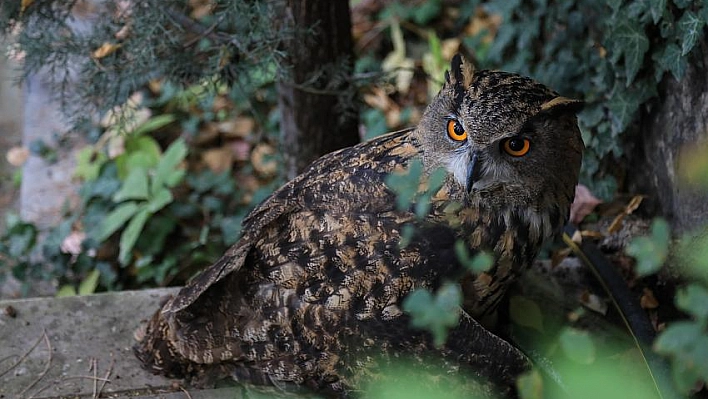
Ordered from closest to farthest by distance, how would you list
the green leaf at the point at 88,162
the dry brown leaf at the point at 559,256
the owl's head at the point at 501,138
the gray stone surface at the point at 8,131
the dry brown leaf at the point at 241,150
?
the owl's head at the point at 501,138 → the dry brown leaf at the point at 559,256 → the green leaf at the point at 88,162 → the dry brown leaf at the point at 241,150 → the gray stone surface at the point at 8,131

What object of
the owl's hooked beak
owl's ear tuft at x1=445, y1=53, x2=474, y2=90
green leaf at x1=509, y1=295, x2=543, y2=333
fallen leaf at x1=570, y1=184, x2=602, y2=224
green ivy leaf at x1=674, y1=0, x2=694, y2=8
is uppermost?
green ivy leaf at x1=674, y1=0, x2=694, y2=8

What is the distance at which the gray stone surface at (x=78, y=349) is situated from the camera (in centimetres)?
303

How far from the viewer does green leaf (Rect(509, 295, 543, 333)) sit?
3.22 meters

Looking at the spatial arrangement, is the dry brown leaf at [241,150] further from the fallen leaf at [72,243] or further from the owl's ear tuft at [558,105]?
the owl's ear tuft at [558,105]

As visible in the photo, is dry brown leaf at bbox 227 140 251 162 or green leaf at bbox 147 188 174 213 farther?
dry brown leaf at bbox 227 140 251 162

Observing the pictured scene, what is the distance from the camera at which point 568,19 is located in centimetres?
412

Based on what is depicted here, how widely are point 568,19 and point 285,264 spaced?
2205 mm

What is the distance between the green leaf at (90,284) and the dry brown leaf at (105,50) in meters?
1.48

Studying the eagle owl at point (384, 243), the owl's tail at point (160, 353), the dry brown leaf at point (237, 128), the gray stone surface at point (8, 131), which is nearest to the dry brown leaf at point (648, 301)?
the eagle owl at point (384, 243)

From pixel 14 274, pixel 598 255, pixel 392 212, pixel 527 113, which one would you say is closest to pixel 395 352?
pixel 392 212

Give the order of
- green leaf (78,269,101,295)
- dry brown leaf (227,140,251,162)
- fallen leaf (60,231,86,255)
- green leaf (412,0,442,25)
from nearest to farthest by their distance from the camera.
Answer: green leaf (78,269,101,295) → fallen leaf (60,231,86,255) → dry brown leaf (227,140,251,162) → green leaf (412,0,442,25)

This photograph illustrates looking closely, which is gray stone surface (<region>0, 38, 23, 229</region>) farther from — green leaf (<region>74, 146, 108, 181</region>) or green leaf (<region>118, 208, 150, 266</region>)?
green leaf (<region>118, 208, 150, 266</region>)

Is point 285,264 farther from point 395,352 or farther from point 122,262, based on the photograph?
point 122,262

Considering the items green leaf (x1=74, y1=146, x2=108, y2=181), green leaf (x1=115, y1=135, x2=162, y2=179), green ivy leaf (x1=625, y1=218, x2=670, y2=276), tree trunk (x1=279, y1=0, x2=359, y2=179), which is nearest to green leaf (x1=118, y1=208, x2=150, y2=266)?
green leaf (x1=115, y1=135, x2=162, y2=179)
